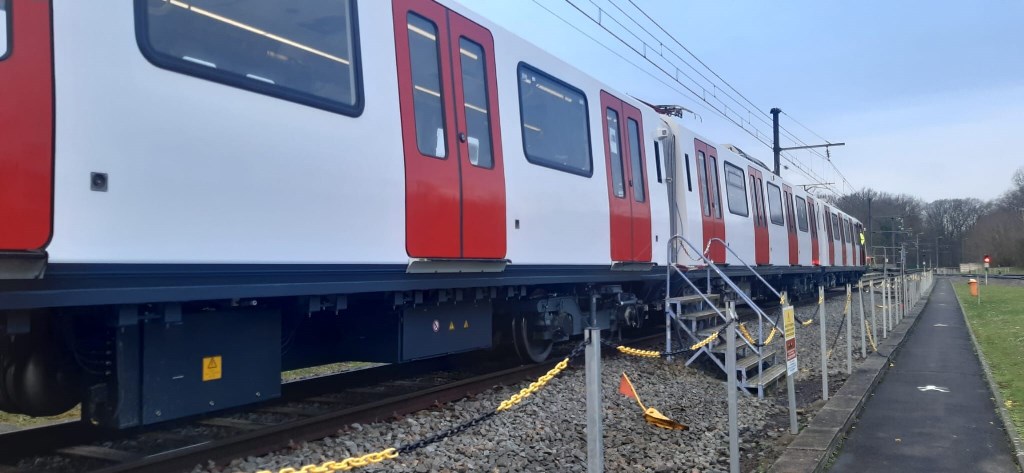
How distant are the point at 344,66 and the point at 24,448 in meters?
3.18

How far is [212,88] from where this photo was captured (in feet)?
14.1

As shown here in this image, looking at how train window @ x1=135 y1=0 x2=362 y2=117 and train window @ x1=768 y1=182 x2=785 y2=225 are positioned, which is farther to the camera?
train window @ x1=768 y1=182 x2=785 y2=225

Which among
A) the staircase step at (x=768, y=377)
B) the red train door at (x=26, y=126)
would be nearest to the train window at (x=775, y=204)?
the staircase step at (x=768, y=377)

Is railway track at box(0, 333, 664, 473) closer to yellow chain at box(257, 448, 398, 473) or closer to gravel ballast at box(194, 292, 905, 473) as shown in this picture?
gravel ballast at box(194, 292, 905, 473)

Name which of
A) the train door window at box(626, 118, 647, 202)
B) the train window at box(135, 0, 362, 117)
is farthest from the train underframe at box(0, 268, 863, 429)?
the train door window at box(626, 118, 647, 202)

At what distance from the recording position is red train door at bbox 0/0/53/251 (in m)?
3.31

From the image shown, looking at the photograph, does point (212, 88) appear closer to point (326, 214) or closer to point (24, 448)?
point (326, 214)

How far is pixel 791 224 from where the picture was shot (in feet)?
60.6

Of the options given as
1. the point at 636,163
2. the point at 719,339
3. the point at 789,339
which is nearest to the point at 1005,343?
the point at 719,339

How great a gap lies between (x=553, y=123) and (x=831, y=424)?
3812 millimetres

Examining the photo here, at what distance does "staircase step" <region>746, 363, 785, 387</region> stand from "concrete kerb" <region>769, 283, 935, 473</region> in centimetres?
67

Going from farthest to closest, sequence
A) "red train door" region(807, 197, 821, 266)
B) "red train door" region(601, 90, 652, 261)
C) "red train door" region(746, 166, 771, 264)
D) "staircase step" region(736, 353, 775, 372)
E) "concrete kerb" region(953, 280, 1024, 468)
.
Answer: "red train door" region(807, 197, 821, 266) → "red train door" region(746, 166, 771, 264) → "red train door" region(601, 90, 652, 261) → "staircase step" region(736, 353, 775, 372) → "concrete kerb" region(953, 280, 1024, 468)

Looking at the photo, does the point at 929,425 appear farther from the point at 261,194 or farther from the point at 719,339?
the point at 261,194

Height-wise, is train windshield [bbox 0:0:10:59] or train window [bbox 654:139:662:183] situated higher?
train window [bbox 654:139:662:183]
